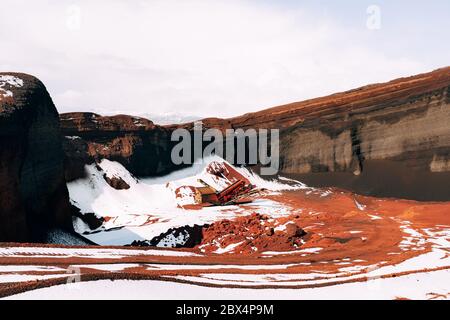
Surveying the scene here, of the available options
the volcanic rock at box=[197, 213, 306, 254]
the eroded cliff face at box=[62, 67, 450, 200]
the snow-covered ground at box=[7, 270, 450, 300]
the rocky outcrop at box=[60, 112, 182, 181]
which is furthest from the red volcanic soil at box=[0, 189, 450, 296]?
the rocky outcrop at box=[60, 112, 182, 181]

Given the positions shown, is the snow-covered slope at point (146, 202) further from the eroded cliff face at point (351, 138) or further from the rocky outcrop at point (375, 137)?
the rocky outcrop at point (375, 137)

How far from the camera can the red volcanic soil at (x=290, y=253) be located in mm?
11171

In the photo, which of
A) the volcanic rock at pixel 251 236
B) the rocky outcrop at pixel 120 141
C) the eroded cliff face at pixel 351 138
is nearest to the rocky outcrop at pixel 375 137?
the eroded cliff face at pixel 351 138

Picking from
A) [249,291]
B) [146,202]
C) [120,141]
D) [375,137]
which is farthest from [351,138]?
[249,291]

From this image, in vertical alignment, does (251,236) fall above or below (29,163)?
below

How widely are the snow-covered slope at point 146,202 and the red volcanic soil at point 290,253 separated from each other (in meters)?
3.31

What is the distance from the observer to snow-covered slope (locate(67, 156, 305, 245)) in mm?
26203

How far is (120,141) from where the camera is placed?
134ft

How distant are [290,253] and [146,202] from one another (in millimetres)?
20431

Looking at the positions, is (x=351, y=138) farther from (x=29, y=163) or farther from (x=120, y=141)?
(x=29, y=163)

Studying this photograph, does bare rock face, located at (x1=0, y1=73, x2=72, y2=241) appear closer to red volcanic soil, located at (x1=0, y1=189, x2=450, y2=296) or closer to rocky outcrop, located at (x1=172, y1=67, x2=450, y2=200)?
red volcanic soil, located at (x1=0, y1=189, x2=450, y2=296)

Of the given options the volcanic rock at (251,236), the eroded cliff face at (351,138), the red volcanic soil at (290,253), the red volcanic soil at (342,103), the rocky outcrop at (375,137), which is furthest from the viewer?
the red volcanic soil at (342,103)
